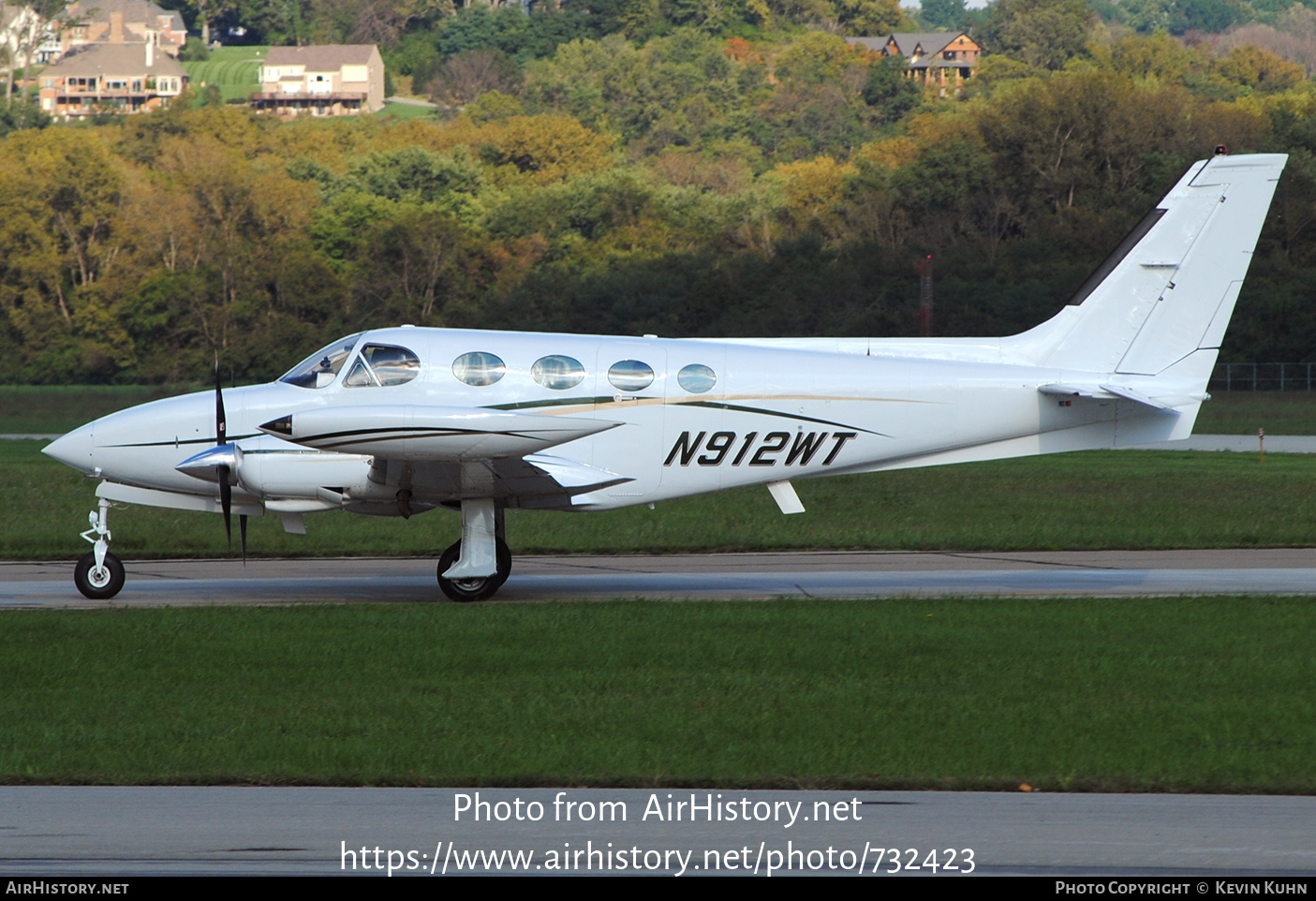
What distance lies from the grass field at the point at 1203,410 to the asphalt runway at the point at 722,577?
97.6 feet

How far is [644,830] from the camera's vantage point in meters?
7.70

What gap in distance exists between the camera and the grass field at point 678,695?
895cm

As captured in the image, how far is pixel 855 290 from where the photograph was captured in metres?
68.4

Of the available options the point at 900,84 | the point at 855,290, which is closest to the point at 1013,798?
the point at 855,290

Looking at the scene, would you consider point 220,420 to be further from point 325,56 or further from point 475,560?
point 325,56

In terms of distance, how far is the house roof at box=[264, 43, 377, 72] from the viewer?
189 m

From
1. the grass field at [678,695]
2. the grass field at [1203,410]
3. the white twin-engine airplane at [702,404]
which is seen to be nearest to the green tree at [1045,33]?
the grass field at [1203,410]

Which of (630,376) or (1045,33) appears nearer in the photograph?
(630,376)

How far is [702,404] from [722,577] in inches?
132

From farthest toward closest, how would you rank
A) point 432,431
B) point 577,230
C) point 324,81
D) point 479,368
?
1. point 324,81
2. point 577,230
3. point 479,368
4. point 432,431

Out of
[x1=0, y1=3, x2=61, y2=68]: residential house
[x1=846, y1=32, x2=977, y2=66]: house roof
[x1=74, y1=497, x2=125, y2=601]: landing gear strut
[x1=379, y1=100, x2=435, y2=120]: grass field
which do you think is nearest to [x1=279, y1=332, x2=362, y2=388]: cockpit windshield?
[x1=74, y1=497, x2=125, y2=601]: landing gear strut

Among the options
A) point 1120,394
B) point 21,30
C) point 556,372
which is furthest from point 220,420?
point 21,30

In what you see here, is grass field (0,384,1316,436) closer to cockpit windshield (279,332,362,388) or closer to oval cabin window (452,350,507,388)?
oval cabin window (452,350,507,388)
